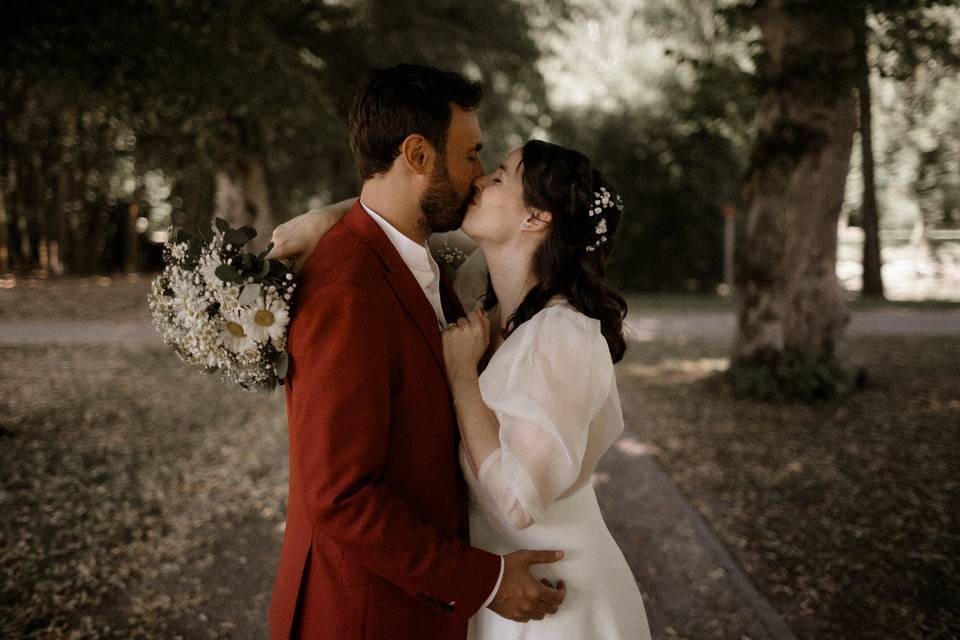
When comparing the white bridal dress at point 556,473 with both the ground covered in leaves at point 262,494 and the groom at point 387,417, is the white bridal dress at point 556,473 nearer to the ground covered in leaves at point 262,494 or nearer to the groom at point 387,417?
the groom at point 387,417

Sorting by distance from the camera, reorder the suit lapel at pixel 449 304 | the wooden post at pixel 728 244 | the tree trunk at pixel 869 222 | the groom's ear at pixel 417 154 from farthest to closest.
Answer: the wooden post at pixel 728 244, the tree trunk at pixel 869 222, the suit lapel at pixel 449 304, the groom's ear at pixel 417 154

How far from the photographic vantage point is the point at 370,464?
1.56 metres

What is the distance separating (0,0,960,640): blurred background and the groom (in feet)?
1.81

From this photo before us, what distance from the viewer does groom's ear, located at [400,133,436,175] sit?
1.88 metres

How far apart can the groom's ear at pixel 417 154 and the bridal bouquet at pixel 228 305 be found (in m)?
0.46

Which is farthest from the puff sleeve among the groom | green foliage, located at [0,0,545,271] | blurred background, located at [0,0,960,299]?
green foliage, located at [0,0,545,271]

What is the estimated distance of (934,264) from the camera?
73.1 feet

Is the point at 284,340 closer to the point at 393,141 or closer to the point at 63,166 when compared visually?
the point at 393,141

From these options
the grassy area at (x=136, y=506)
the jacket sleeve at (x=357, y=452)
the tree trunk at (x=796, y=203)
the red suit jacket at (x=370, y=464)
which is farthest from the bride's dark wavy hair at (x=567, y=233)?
the tree trunk at (x=796, y=203)

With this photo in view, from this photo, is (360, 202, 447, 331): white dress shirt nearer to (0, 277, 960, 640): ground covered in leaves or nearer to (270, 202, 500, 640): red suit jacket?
(270, 202, 500, 640): red suit jacket

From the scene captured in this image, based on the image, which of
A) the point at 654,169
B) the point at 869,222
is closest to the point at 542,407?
the point at 869,222

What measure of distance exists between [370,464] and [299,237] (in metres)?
0.80

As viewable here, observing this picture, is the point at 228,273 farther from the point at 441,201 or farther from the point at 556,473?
the point at 556,473

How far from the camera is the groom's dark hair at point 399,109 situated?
188 cm
